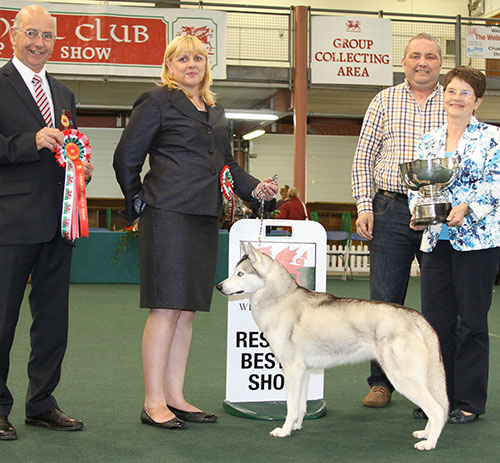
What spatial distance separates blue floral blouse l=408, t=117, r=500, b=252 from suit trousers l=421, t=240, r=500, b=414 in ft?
0.27

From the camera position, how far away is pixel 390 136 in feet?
12.5

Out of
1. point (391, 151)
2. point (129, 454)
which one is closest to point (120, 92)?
point (391, 151)

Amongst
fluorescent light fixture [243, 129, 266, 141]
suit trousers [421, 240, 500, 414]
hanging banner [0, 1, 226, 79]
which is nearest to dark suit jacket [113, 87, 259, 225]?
suit trousers [421, 240, 500, 414]

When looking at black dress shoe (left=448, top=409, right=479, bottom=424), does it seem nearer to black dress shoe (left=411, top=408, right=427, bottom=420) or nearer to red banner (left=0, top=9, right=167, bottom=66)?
black dress shoe (left=411, top=408, right=427, bottom=420)

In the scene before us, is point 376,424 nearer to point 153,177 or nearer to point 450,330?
point 450,330

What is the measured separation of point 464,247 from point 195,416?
156 centimetres

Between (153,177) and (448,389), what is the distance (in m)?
1.86

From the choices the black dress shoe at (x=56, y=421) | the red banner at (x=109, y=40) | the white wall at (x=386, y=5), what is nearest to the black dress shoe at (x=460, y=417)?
the black dress shoe at (x=56, y=421)

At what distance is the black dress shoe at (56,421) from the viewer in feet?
10.4

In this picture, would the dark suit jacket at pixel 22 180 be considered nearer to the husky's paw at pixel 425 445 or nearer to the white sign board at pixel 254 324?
the white sign board at pixel 254 324

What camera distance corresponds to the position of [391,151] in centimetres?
379

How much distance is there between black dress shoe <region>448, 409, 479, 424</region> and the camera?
3396 millimetres

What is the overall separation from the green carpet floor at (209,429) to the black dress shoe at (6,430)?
1.5 inches

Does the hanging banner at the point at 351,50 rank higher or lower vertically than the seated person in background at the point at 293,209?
higher
